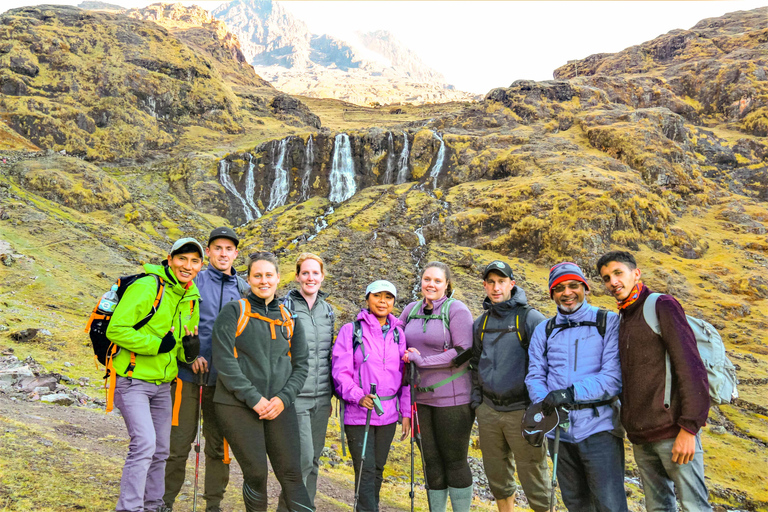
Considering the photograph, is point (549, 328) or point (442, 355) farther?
point (442, 355)

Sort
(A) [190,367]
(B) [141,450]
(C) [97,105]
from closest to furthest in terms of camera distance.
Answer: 1. (B) [141,450]
2. (A) [190,367]
3. (C) [97,105]

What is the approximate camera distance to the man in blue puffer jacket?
216 inches

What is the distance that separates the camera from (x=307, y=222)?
59.3 m

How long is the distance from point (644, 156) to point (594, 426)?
78382mm

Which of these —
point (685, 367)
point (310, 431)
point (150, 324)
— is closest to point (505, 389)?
point (685, 367)

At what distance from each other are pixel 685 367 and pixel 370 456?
4277 millimetres

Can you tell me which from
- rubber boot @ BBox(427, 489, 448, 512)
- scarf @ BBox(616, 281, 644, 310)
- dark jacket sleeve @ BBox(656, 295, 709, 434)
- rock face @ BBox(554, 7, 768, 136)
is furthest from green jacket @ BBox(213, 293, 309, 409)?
rock face @ BBox(554, 7, 768, 136)

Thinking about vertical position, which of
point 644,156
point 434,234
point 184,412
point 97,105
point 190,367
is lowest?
point 434,234

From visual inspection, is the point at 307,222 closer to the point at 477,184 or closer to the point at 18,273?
the point at 477,184

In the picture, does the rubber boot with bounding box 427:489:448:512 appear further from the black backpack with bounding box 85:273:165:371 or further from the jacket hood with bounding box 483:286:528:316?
the black backpack with bounding box 85:273:165:371

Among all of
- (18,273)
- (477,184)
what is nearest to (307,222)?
(477,184)

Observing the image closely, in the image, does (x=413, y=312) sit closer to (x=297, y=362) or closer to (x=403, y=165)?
(x=297, y=362)

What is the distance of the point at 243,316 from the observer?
532cm

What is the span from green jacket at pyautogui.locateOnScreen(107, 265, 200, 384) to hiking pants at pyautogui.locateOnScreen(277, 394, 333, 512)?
1851 mm
